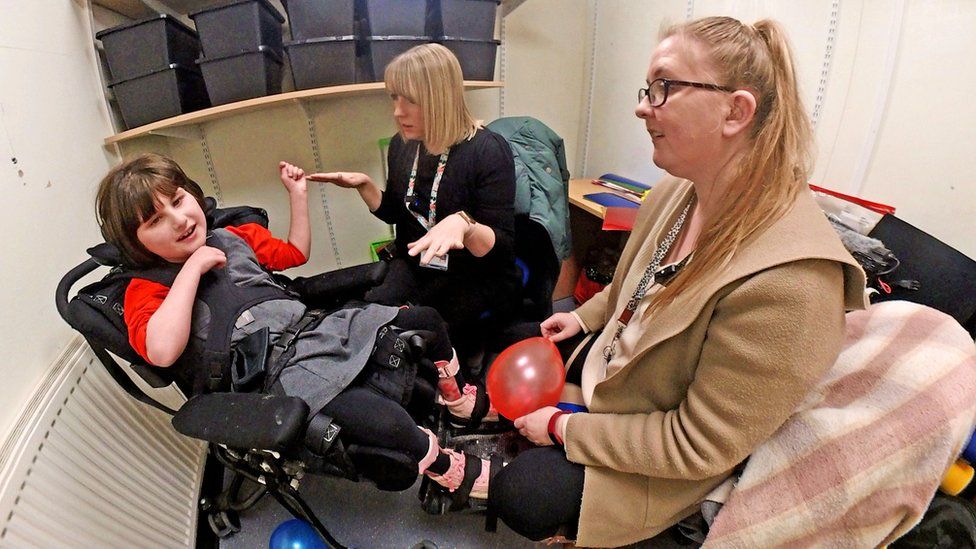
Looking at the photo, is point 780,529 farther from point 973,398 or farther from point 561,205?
point 561,205

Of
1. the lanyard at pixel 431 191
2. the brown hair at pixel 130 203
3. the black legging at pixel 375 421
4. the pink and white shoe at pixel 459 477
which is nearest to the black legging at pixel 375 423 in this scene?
the black legging at pixel 375 421

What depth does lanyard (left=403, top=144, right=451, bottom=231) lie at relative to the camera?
4.83 ft

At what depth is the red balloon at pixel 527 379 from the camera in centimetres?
110

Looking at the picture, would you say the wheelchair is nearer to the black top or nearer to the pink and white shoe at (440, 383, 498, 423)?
the pink and white shoe at (440, 383, 498, 423)

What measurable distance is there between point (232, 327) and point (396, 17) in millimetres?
1246

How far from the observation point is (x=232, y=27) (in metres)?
1.42

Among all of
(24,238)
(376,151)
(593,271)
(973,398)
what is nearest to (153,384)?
(24,238)

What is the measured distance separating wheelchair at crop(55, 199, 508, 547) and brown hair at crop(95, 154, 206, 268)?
0.05 m

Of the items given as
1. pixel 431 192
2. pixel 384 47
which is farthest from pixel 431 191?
pixel 384 47

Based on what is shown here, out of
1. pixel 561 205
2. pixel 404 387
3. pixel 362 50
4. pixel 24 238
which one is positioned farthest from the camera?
pixel 561 205

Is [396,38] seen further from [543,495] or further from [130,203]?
[543,495]

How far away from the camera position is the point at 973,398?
69cm

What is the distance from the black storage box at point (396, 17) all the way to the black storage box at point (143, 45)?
0.64 meters

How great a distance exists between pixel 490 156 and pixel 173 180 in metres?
0.89
